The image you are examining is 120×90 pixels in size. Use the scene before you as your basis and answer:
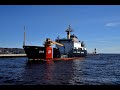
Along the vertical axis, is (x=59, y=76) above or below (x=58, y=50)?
below

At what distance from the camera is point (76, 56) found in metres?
62.0

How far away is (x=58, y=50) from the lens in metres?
50.6

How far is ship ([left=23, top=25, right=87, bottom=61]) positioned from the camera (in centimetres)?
4512

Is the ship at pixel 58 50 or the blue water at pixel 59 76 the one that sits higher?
the ship at pixel 58 50

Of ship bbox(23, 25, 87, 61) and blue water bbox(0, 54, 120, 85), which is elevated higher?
ship bbox(23, 25, 87, 61)

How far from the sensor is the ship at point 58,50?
4512 centimetres

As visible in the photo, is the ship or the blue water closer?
the blue water

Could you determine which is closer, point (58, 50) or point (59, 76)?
point (59, 76)
